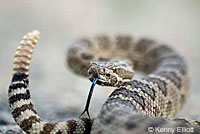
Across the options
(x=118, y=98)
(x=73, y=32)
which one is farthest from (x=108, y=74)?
(x=73, y=32)

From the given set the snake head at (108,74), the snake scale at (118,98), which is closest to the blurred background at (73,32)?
the snake scale at (118,98)

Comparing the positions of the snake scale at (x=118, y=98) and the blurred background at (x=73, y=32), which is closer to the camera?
the snake scale at (x=118, y=98)

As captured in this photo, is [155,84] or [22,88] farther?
[155,84]

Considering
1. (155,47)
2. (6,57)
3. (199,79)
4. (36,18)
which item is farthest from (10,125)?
(36,18)

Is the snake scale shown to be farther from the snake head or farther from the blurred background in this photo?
the blurred background

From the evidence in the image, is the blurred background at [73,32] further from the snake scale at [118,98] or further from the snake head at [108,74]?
the snake head at [108,74]

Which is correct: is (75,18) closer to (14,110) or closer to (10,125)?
(10,125)

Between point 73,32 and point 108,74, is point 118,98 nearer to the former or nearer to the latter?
point 108,74
